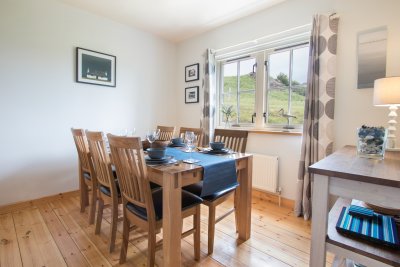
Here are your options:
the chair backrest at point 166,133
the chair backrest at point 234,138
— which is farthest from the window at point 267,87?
the chair backrest at point 166,133

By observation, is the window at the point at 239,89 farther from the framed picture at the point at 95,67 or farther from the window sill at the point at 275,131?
the framed picture at the point at 95,67

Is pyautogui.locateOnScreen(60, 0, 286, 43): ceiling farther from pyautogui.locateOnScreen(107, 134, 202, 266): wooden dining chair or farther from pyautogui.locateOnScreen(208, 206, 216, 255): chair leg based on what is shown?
pyautogui.locateOnScreen(208, 206, 216, 255): chair leg

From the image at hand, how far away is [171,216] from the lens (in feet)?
4.30

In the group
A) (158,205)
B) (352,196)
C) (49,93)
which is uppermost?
(49,93)

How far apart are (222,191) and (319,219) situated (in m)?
0.86

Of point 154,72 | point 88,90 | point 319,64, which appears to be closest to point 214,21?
point 154,72

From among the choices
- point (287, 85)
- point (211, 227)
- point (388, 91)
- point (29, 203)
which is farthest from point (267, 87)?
point (29, 203)

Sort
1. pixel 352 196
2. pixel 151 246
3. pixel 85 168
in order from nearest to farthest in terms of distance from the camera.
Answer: pixel 352 196 → pixel 151 246 → pixel 85 168

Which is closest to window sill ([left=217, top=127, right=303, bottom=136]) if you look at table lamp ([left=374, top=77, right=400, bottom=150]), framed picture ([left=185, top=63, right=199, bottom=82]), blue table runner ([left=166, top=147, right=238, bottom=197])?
table lamp ([left=374, top=77, right=400, bottom=150])

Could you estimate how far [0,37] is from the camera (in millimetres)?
2311

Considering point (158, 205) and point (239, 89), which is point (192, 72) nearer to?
point (239, 89)

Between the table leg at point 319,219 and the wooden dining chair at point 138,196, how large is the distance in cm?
78

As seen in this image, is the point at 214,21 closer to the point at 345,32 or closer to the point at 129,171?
the point at 345,32

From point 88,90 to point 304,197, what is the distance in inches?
119
